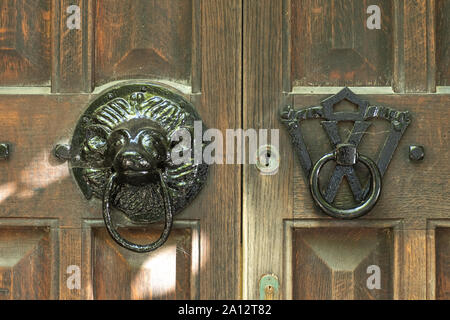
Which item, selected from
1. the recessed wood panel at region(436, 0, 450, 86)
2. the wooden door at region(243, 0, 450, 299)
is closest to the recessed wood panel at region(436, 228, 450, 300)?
the wooden door at region(243, 0, 450, 299)

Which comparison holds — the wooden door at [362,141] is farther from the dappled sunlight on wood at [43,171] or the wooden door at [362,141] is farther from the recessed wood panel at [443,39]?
the dappled sunlight on wood at [43,171]

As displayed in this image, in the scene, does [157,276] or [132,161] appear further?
[157,276]

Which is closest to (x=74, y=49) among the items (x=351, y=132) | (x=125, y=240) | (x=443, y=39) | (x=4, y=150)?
(x=4, y=150)

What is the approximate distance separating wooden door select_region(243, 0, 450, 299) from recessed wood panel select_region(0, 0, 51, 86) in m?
0.30

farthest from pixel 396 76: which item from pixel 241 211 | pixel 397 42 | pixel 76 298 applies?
pixel 76 298

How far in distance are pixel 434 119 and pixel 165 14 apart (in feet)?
1.37

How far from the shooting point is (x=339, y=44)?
0.72 m

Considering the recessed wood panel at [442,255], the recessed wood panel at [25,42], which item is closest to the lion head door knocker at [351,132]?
the recessed wood panel at [442,255]

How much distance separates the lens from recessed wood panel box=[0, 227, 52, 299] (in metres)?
0.73

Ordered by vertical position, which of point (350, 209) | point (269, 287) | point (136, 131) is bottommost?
point (269, 287)

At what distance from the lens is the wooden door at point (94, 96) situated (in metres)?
0.71

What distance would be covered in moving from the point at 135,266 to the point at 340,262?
30 cm

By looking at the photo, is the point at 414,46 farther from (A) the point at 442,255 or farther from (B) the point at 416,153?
(A) the point at 442,255
